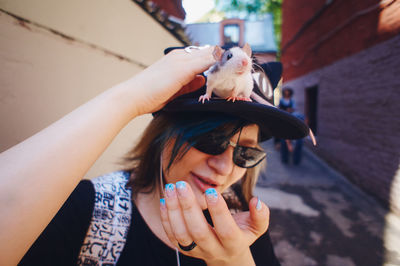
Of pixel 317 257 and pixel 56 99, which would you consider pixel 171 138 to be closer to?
pixel 56 99

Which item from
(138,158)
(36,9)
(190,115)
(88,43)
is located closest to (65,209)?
(138,158)

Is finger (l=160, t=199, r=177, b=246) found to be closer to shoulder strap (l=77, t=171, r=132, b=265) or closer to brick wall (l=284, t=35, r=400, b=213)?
shoulder strap (l=77, t=171, r=132, b=265)

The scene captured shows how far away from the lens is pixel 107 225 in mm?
1052

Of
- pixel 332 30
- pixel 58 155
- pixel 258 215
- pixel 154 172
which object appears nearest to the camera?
pixel 58 155

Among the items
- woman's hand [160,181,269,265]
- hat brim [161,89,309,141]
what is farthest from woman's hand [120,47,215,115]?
woman's hand [160,181,269,265]

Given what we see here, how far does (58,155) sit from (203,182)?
2.57ft

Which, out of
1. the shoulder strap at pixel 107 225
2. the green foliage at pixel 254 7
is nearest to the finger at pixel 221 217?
the shoulder strap at pixel 107 225

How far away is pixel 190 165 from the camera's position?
3.87 feet

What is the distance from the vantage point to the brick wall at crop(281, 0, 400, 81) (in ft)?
4.80

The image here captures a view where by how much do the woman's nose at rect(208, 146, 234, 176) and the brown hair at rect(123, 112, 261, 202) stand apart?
0.14 metres

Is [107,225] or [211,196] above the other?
[211,196]

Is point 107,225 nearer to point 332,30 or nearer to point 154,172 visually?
point 154,172

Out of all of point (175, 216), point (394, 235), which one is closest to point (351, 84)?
point (394, 235)

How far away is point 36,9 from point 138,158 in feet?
4.42
